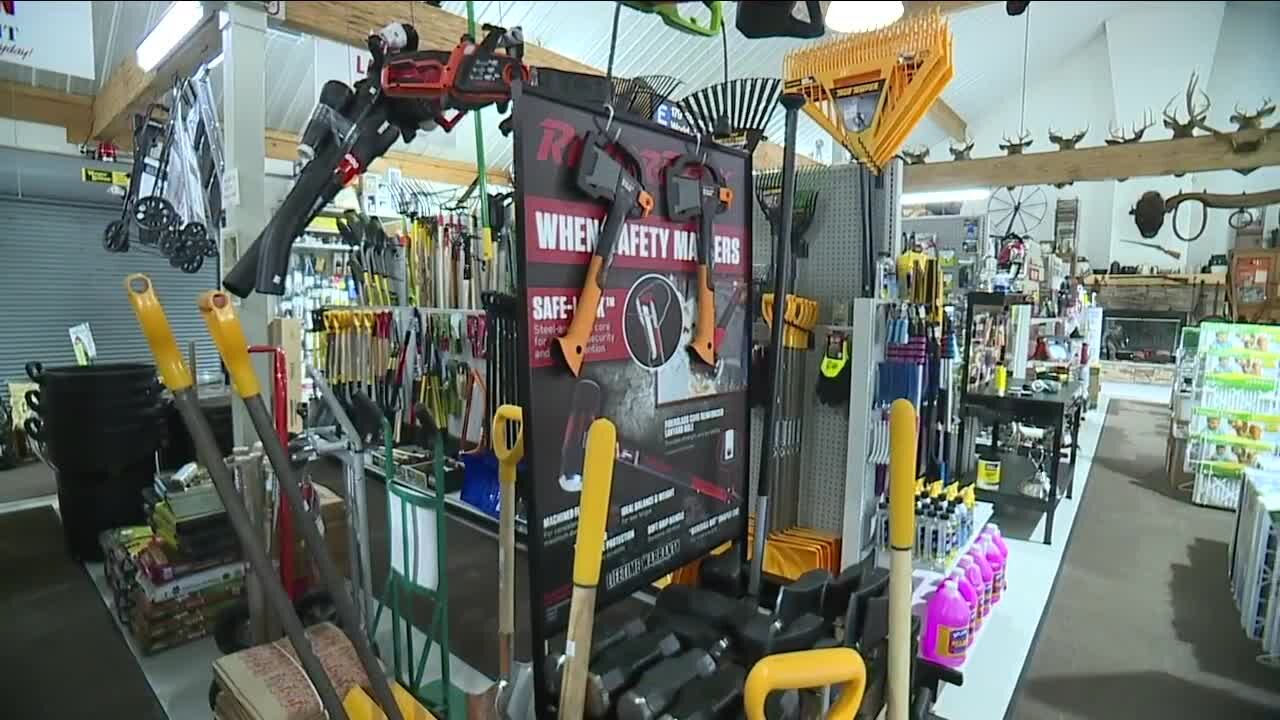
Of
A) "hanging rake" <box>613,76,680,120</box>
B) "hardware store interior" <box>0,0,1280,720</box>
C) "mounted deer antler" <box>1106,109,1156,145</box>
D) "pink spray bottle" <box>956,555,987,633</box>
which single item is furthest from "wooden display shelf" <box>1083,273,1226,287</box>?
"hanging rake" <box>613,76,680,120</box>

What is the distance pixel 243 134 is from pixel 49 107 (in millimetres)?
603

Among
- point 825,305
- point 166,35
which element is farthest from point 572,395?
point 166,35

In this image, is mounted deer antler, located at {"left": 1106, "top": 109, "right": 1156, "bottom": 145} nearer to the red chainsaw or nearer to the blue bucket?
the blue bucket

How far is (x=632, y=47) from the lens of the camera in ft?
13.3

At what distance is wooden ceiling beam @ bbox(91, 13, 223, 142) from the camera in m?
2.60

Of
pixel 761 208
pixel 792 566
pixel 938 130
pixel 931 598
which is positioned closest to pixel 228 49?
pixel 761 208

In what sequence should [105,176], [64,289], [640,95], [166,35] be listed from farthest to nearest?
[166,35] → [105,176] → [64,289] → [640,95]

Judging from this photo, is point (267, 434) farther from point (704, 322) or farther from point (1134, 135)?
point (1134, 135)

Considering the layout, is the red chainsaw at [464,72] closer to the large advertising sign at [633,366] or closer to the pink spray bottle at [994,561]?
the large advertising sign at [633,366]

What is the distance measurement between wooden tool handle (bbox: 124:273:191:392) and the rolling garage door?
1.53 metres

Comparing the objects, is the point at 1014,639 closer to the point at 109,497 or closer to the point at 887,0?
the point at 887,0

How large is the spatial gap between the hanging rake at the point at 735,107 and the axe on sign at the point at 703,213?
63cm

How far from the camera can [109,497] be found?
3.09 meters

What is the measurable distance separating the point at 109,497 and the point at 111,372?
0.88 meters
